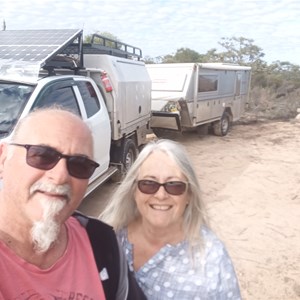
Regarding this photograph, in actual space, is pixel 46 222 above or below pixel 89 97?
above

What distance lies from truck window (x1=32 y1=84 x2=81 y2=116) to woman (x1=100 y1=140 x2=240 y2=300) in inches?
79.3

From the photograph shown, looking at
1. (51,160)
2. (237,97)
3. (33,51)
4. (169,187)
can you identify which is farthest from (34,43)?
(237,97)

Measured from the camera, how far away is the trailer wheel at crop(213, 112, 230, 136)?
12586mm

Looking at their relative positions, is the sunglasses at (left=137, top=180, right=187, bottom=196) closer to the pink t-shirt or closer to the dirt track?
the pink t-shirt

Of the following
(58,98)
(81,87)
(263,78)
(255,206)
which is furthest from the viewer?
(263,78)

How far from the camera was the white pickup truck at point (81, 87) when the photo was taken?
13.3 feet

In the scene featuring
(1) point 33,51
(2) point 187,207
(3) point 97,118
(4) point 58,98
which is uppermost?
(1) point 33,51

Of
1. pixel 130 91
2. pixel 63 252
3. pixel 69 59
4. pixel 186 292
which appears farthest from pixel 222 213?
pixel 63 252

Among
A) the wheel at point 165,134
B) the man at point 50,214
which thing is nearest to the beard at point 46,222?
the man at point 50,214

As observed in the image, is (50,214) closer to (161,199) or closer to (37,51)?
(161,199)

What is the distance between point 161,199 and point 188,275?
39cm

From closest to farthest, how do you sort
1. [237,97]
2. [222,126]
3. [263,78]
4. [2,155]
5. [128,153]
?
[2,155], [128,153], [222,126], [237,97], [263,78]

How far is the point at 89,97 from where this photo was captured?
5.22 metres

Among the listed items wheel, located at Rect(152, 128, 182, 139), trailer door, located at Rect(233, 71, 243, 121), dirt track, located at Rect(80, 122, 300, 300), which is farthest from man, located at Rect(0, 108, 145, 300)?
trailer door, located at Rect(233, 71, 243, 121)
